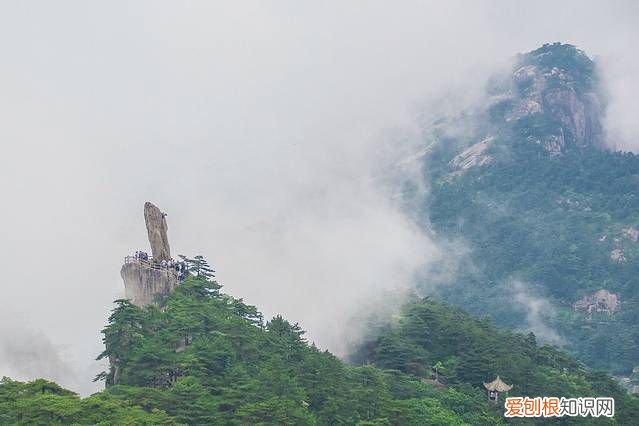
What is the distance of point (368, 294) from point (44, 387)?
1817 inches

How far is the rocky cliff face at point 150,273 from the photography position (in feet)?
274

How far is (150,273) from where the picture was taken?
8375 centimetres

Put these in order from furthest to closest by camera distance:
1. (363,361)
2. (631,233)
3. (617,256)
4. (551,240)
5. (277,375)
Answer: (551,240) < (631,233) < (617,256) < (363,361) < (277,375)

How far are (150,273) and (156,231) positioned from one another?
3.25 metres

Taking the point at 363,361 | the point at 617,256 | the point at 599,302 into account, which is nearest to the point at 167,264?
the point at 363,361

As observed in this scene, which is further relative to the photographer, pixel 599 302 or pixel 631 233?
pixel 631 233

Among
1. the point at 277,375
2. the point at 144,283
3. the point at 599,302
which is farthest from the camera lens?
the point at 599,302

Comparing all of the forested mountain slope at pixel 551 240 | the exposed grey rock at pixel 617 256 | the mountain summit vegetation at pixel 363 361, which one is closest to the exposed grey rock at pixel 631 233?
the forested mountain slope at pixel 551 240

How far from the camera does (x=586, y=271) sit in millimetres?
163625

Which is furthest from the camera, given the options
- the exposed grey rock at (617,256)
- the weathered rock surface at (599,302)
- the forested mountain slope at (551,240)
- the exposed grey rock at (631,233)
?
the exposed grey rock at (631,233)

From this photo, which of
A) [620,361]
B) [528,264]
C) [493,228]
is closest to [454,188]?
[493,228]

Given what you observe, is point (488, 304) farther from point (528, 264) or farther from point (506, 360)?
point (506, 360)

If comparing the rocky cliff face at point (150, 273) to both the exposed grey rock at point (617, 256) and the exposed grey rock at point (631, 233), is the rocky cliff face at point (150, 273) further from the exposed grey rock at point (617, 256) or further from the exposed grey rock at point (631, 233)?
the exposed grey rock at point (631, 233)

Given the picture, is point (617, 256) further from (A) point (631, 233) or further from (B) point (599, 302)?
(B) point (599, 302)
